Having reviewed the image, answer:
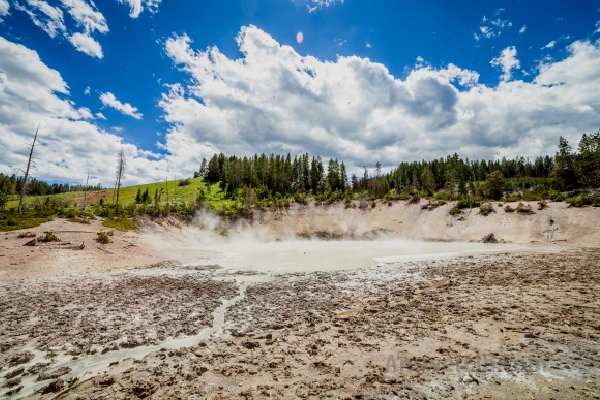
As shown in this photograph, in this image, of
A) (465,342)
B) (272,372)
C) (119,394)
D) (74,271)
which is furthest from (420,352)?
(74,271)

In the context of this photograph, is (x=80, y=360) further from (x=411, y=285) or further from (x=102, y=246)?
(x=102, y=246)

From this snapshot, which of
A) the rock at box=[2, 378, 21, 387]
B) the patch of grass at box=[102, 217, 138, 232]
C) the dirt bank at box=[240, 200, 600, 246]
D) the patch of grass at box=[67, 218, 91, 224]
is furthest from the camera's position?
the patch of grass at box=[102, 217, 138, 232]

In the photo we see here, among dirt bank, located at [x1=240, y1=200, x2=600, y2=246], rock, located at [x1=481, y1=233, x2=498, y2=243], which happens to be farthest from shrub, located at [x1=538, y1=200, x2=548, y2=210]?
rock, located at [x1=481, y1=233, x2=498, y2=243]

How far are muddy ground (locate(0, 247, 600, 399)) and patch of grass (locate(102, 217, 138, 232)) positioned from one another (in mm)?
20116

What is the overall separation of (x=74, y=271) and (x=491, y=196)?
7533 cm

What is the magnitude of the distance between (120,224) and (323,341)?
116 feet

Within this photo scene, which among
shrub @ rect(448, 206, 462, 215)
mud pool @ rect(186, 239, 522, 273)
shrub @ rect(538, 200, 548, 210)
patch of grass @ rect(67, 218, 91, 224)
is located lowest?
mud pool @ rect(186, 239, 522, 273)

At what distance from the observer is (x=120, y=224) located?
31125mm

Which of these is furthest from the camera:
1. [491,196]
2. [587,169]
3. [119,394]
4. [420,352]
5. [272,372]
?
[491,196]

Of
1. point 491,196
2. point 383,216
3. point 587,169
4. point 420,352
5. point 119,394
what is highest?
point 587,169

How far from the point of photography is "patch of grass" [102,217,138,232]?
29.7 meters

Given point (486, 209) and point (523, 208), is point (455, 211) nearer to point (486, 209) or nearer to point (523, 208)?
point (486, 209)

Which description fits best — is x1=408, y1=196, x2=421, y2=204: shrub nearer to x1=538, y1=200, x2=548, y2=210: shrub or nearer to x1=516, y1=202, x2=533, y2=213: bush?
x1=516, y1=202, x2=533, y2=213: bush

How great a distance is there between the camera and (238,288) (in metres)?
12.5
